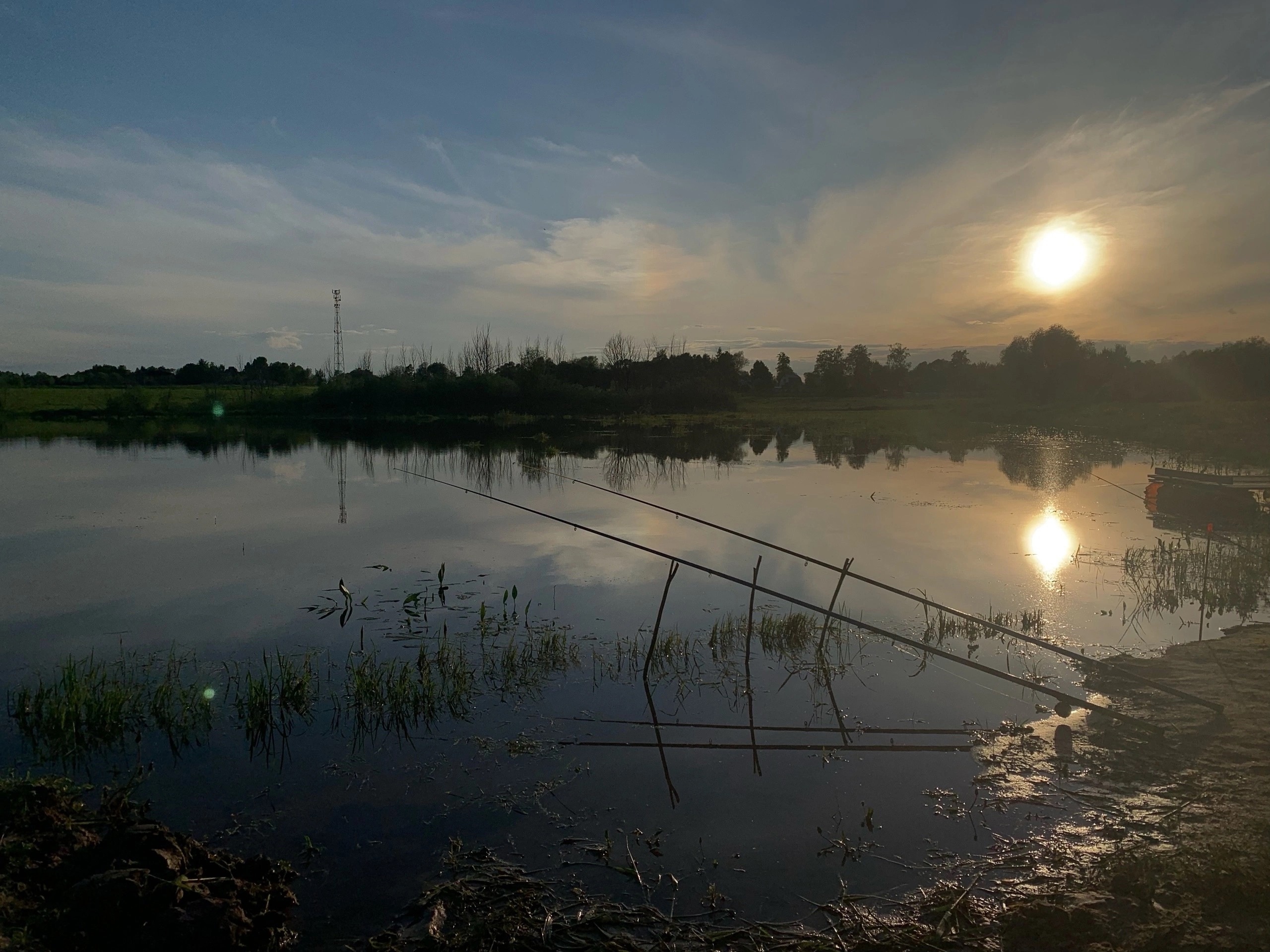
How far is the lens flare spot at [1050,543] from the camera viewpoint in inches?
488

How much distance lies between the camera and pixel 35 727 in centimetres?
602

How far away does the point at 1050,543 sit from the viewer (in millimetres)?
14023

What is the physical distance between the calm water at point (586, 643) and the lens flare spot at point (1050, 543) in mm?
106

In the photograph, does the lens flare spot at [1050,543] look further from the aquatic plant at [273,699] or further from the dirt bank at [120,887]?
the dirt bank at [120,887]

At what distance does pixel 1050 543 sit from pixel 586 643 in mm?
9860

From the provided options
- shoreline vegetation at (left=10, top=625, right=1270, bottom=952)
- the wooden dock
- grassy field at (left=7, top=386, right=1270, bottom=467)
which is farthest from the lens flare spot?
grassy field at (left=7, top=386, right=1270, bottom=467)

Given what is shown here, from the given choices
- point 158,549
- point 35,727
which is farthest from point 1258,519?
point 158,549

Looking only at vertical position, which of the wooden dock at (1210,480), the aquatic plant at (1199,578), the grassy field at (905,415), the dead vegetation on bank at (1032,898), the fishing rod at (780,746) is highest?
the grassy field at (905,415)

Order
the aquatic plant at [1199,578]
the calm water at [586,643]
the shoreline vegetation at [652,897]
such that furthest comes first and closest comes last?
the aquatic plant at [1199,578] < the calm water at [586,643] < the shoreline vegetation at [652,897]

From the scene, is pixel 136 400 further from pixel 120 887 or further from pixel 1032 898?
pixel 1032 898

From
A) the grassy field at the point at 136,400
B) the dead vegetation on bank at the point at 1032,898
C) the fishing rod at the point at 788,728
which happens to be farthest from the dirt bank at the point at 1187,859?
the grassy field at the point at 136,400

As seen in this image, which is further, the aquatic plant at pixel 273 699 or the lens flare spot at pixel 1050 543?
the lens flare spot at pixel 1050 543

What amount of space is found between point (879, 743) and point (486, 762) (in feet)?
10.2

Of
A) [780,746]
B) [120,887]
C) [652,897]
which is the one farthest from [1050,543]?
[120,887]
